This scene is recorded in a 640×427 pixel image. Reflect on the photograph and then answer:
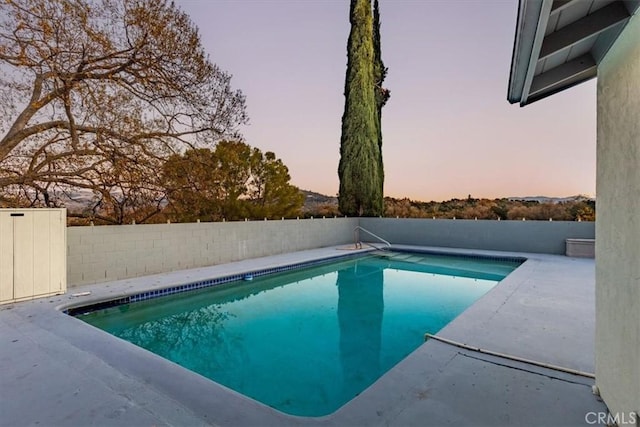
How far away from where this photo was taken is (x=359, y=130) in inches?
482

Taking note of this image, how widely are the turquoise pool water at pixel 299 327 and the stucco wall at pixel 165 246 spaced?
1.30 m

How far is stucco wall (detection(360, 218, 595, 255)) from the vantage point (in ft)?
28.9

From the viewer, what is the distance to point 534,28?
1.44m

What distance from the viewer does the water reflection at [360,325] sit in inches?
126

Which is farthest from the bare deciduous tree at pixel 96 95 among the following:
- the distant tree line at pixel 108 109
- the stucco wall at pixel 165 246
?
the stucco wall at pixel 165 246

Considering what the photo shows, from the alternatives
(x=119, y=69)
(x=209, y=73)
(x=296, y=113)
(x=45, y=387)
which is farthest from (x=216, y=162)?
(x=45, y=387)

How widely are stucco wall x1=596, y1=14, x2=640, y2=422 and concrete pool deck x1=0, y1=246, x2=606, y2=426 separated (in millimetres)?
414

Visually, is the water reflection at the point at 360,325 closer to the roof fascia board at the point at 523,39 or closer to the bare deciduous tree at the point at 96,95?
the roof fascia board at the point at 523,39

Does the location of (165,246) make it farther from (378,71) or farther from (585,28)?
(378,71)

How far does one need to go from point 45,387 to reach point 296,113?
1036 centimetres

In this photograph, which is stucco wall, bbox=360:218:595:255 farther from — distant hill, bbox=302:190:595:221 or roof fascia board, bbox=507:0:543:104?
roof fascia board, bbox=507:0:543:104

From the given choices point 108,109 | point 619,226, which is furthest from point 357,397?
point 108,109

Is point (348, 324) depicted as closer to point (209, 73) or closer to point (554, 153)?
point (209, 73)

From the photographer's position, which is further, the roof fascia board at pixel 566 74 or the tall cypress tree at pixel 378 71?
the tall cypress tree at pixel 378 71
